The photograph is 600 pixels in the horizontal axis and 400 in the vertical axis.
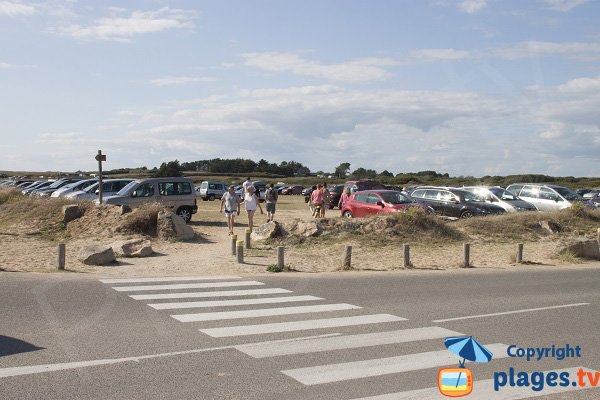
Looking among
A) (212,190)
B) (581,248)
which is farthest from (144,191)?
(212,190)

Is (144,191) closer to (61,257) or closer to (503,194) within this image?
(61,257)

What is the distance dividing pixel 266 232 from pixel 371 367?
13968mm

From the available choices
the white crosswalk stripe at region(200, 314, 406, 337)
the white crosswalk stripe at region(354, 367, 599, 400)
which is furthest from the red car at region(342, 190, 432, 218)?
the white crosswalk stripe at region(354, 367, 599, 400)

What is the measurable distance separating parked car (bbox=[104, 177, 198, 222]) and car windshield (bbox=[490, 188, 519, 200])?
14.5m

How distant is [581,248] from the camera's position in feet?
63.3

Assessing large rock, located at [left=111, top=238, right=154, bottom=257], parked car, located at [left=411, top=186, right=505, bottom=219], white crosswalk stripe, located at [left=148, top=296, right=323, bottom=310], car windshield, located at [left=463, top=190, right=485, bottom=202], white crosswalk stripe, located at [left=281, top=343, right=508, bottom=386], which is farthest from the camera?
car windshield, located at [left=463, top=190, right=485, bottom=202]

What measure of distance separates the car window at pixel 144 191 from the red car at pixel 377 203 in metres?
8.08

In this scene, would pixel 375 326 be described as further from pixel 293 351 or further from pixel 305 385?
pixel 305 385

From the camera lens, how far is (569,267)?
1739 centimetres

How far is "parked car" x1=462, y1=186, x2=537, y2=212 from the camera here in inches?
1104

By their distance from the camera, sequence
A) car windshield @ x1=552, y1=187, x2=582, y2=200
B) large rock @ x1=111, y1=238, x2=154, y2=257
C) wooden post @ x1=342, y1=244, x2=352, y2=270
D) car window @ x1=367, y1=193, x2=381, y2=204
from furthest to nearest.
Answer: car windshield @ x1=552, y1=187, x2=582, y2=200 < car window @ x1=367, y1=193, x2=381, y2=204 < large rock @ x1=111, y1=238, x2=154, y2=257 < wooden post @ x1=342, y1=244, x2=352, y2=270

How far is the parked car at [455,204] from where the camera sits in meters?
26.1

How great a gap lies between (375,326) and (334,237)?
1140cm

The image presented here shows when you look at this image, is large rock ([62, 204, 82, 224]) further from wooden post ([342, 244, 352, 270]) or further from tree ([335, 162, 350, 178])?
tree ([335, 162, 350, 178])
